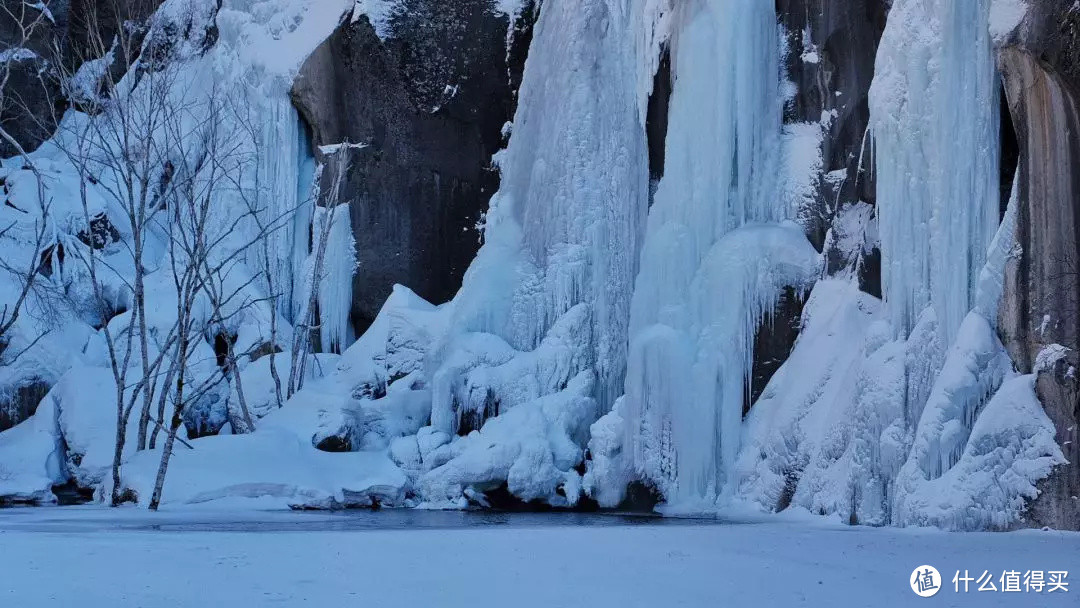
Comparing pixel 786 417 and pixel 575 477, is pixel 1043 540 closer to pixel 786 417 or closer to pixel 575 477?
pixel 786 417

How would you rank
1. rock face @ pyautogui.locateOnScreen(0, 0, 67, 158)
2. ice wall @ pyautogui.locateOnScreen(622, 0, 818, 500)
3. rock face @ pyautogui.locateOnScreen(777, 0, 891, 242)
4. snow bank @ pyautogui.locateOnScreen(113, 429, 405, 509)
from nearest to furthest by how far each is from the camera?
rock face @ pyautogui.locateOnScreen(777, 0, 891, 242) < ice wall @ pyautogui.locateOnScreen(622, 0, 818, 500) < snow bank @ pyautogui.locateOnScreen(113, 429, 405, 509) < rock face @ pyautogui.locateOnScreen(0, 0, 67, 158)

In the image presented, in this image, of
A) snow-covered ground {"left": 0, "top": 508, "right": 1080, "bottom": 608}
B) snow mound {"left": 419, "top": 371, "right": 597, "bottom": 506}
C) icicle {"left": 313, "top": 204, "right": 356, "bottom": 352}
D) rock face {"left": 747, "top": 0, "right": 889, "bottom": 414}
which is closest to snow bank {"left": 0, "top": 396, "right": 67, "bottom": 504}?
icicle {"left": 313, "top": 204, "right": 356, "bottom": 352}

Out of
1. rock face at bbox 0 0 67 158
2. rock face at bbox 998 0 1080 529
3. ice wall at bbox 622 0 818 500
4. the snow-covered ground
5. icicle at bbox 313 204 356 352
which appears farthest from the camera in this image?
rock face at bbox 0 0 67 158

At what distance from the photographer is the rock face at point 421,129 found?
Result: 22.9m

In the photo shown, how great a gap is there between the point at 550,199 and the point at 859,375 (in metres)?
8.38

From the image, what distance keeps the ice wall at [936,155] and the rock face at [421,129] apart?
1151cm

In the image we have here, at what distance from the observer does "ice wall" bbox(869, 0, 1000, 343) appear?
36.5ft

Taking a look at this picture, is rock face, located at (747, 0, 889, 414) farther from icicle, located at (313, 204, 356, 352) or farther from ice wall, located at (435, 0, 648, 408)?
icicle, located at (313, 204, 356, 352)

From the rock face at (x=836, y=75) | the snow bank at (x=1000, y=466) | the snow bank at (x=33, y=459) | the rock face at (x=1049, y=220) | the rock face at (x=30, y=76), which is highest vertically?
the rock face at (x=30, y=76)

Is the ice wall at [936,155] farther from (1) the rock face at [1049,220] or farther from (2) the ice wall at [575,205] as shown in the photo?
(2) the ice wall at [575,205]

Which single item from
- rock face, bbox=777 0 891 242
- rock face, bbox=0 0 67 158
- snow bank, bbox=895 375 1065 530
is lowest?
snow bank, bbox=895 375 1065 530

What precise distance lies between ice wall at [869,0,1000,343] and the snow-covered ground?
2756mm

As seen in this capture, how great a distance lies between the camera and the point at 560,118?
65.4 feet

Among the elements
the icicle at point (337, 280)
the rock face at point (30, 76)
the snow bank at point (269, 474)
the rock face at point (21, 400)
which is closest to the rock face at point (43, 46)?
the rock face at point (30, 76)
